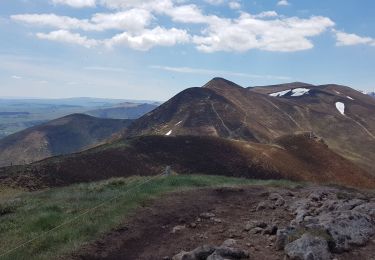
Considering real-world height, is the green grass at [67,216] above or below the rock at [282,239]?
below

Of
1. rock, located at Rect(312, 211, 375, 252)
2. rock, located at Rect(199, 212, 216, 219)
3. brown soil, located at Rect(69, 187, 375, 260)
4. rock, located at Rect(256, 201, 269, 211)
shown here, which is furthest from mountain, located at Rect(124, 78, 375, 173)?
rock, located at Rect(312, 211, 375, 252)

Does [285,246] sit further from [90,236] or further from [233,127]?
[233,127]

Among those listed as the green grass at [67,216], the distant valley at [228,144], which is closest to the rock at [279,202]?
the green grass at [67,216]

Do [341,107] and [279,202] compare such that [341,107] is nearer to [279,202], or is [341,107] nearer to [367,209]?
[279,202]

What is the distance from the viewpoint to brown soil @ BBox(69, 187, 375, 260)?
13.6 metres

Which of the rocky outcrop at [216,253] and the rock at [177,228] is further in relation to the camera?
the rock at [177,228]

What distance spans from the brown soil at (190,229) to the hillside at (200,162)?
2104 centimetres

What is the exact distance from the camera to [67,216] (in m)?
17.6

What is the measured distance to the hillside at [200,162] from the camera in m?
42.1

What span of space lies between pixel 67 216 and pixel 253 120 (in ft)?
379

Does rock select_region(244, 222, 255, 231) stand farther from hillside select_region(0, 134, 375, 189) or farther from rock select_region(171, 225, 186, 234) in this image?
hillside select_region(0, 134, 375, 189)

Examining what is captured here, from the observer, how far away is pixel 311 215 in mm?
17188

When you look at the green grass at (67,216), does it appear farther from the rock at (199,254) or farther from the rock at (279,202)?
the rock at (279,202)

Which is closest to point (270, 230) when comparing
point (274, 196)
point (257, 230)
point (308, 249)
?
point (257, 230)
